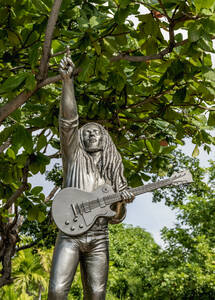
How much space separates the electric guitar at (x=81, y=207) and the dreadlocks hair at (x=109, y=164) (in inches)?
12.2

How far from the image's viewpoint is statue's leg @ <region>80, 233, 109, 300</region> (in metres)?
4.27

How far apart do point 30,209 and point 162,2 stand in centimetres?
407

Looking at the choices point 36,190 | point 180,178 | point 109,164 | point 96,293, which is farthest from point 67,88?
point 36,190

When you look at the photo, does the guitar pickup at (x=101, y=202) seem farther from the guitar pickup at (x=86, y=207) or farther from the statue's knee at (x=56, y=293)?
the statue's knee at (x=56, y=293)

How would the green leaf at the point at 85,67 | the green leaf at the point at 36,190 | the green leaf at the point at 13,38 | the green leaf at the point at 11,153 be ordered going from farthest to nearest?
the green leaf at the point at 36,190 → the green leaf at the point at 11,153 → the green leaf at the point at 13,38 → the green leaf at the point at 85,67

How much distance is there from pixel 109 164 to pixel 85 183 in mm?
352

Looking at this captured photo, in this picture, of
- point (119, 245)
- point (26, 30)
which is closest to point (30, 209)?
point (26, 30)

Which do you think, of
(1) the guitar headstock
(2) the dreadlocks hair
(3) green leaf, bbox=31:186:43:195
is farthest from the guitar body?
(3) green leaf, bbox=31:186:43:195

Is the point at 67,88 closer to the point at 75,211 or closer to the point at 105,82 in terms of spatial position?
the point at 75,211

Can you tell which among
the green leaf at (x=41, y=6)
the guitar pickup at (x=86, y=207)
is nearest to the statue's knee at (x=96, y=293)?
the guitar pickup at (x=86, y=207)

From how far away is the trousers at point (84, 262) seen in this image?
4102 mm

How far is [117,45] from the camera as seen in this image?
16.9 feet

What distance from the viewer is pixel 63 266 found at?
412cm

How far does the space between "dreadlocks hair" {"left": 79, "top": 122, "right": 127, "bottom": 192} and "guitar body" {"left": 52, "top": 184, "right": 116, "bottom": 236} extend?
1.22 feet
